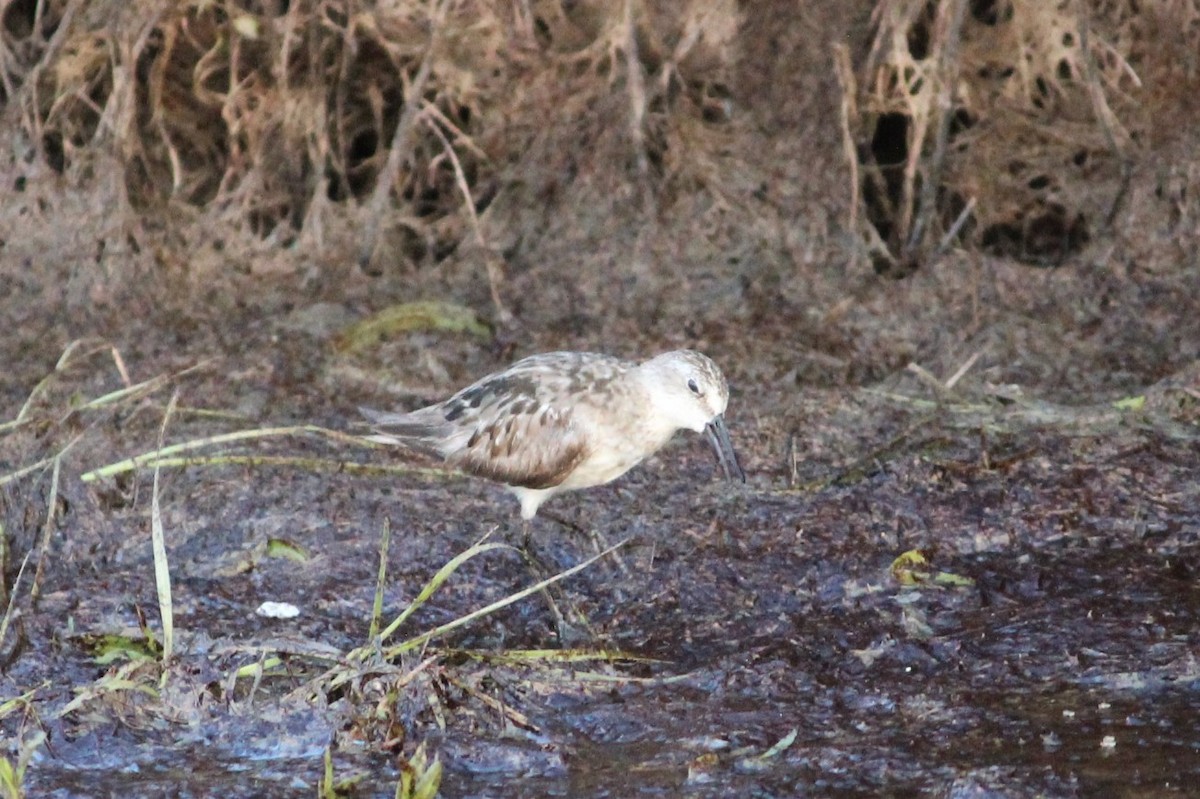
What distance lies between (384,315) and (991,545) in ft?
10.1

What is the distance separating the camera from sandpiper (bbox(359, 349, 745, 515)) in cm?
595

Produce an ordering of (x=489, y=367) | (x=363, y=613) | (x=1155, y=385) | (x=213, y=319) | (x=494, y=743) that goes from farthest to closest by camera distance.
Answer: (x=213, y=319) < (x=489, y=367) < (x=1155, y=385) < (x=363, y=613) < (x=494, y=743)

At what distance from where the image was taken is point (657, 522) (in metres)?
6.36

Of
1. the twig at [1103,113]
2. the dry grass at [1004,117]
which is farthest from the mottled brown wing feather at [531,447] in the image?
the twig at [1103,113]

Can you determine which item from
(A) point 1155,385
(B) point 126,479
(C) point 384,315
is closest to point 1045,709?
(A) point 1155,385

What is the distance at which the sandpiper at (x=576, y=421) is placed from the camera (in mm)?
5945

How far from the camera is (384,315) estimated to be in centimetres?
801

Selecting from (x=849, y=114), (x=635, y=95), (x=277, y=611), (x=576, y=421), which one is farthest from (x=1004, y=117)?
(x=277, y=611)

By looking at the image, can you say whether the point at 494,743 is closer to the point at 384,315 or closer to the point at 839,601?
the point at 839,601

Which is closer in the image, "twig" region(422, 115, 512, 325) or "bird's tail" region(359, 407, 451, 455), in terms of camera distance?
"bird's tail" region(359, 407, 451, 455)

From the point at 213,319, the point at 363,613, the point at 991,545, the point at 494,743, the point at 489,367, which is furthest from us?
the point at 213,319

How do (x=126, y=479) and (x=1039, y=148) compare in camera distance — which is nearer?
(x=126, y=479)

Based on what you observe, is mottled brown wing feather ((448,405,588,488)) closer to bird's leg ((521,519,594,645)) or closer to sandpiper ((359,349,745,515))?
sandpiper ((359,349,745,515))

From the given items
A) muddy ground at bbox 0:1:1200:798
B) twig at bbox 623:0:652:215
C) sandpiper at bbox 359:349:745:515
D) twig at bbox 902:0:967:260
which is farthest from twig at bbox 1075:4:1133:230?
sandpiper at bbox 359:349:745:515
